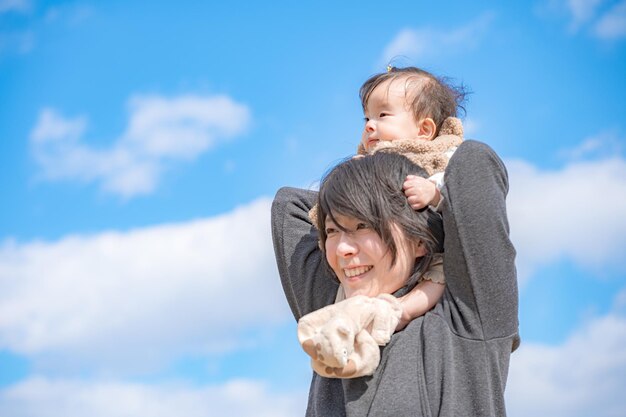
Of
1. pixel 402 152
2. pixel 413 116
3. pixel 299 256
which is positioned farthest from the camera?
pixel 413 116

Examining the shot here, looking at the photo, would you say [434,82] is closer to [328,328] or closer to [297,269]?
[297,269]

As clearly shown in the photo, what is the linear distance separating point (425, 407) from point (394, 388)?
0.11m

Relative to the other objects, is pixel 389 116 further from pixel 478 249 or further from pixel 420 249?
pixel 478 249

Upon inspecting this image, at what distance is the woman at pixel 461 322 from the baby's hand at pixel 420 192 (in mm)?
44

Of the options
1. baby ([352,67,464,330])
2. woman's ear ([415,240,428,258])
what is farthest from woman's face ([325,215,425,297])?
baby ([352,67,464,330])

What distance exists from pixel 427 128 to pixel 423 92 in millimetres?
160

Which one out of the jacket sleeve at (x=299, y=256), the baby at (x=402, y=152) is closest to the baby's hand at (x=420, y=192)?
the baby at (x=402, y=152)

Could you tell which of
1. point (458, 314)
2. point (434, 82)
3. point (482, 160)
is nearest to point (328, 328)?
point (458, 314)

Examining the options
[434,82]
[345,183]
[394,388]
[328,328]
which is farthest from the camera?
[434,82]

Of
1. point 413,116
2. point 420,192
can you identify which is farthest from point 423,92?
point 420,192

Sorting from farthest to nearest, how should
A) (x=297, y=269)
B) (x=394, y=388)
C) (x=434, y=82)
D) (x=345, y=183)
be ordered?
1. (x=434, y=82)
2. (x=297, y=269)
3. (x=345, y=183)
4. (x=394, y=388)

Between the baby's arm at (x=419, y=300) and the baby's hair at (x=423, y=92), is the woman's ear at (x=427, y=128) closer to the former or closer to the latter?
the baby's hair at (x=423, y=92)

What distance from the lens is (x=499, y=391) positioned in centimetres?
257

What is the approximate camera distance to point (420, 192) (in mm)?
2639
